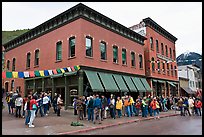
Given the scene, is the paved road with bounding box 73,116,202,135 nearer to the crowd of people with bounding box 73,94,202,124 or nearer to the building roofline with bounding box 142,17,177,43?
the crowd of people with bounding box 73,94,202,124

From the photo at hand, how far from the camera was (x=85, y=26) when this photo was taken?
62.9ft

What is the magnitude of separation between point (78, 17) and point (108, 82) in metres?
6.87

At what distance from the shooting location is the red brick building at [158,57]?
2872cm

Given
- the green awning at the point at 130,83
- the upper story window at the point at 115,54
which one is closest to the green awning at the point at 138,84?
the green awning at the point at 130,83

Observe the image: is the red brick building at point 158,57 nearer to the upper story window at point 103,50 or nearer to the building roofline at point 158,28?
the building roofline at point 158,28

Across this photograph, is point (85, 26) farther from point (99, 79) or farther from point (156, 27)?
point (156, 27)

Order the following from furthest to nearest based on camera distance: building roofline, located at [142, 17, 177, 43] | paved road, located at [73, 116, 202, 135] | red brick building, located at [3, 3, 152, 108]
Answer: building roofline, located at [142, 17, 177, 43] < red brick building, located at [3, 3, 152, 108] < paved road, located at [73, 116, 202, 135]

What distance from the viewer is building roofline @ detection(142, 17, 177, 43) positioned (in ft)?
94.8

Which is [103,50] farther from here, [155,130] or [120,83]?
[155,130]

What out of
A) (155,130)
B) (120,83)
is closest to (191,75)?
(120,83)

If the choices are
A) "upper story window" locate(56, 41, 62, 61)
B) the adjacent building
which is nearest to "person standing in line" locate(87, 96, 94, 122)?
"upper story window" locate(56, 41, 62, 61)

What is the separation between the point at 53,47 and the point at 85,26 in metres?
4.51

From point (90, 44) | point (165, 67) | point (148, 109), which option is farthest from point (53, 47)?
point (165, 67)

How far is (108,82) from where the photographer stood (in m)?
19.9
